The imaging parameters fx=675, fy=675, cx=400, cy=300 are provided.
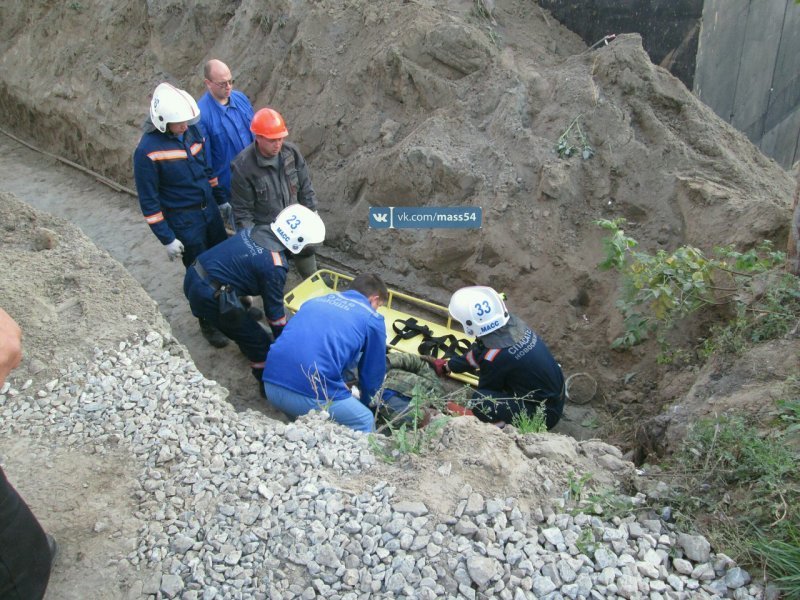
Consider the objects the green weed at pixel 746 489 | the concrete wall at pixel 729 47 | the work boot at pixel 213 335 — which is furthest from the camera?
the concrete wall at pixel 729 47

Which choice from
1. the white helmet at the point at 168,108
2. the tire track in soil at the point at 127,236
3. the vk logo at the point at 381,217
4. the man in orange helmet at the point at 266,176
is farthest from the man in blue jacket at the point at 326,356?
the vk logo at the point at 381,217

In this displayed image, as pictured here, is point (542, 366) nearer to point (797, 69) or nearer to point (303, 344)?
point (303, 344)

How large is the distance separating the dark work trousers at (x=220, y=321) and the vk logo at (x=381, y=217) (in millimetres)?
1792

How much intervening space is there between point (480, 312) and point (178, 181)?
2793 mm

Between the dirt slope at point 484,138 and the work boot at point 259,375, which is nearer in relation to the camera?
the work boot at point 259,375

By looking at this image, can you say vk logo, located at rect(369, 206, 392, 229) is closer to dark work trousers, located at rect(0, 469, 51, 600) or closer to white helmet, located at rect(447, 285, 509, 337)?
white helmet, located at rect(447, 285, 509, 337)

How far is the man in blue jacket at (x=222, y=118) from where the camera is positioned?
5.98m

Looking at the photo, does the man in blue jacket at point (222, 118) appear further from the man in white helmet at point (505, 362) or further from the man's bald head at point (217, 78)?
the man in white helmet at point (505, 362)

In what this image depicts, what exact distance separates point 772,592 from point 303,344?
2.79 metres

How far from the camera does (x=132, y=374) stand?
3902mm

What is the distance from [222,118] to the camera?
608 cm

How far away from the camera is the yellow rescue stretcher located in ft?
19.0

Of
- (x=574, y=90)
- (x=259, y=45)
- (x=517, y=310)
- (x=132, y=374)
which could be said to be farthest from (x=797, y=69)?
(x=132, y=374)

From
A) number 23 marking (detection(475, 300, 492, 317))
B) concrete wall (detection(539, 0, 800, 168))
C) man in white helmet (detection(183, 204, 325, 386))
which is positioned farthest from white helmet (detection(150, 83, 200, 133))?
concrete wall (detection(539, 0, 800, 168))
